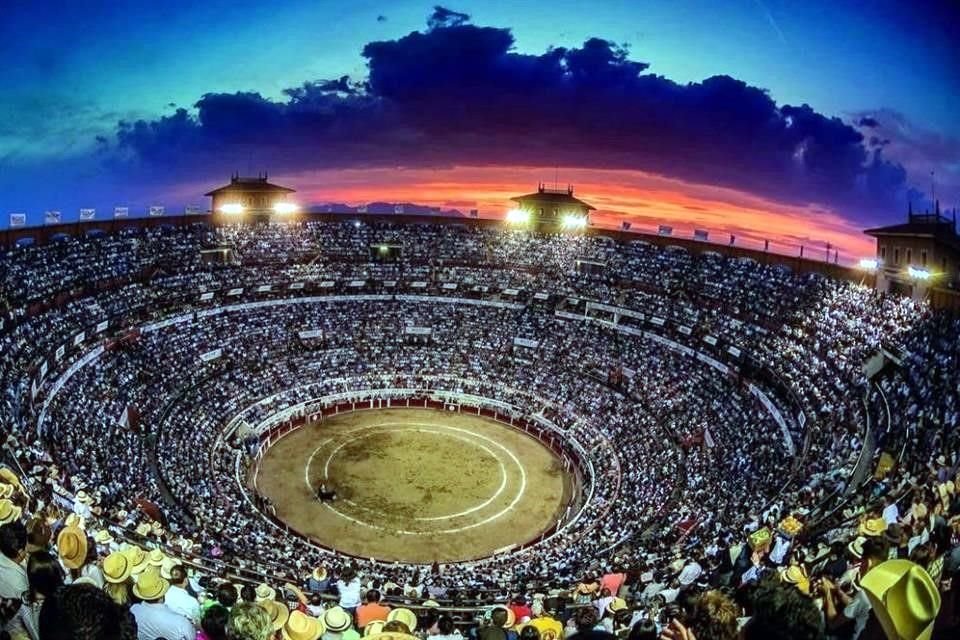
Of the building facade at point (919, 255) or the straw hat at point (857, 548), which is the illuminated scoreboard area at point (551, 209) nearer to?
the building facade at point (919, 255)

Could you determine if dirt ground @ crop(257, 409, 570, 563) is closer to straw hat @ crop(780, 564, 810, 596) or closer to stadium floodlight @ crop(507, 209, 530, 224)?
straw hat @ crop(780, 564, 810, 596)

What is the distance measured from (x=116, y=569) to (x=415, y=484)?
3515 centimetres

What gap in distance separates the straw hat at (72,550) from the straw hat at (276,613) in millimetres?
3309

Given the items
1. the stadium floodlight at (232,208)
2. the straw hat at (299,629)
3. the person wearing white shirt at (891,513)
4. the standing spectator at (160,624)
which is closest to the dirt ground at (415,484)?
the person wearing white shirt at (891,513)

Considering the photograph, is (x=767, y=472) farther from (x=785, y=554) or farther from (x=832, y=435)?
(x=785, y=554)

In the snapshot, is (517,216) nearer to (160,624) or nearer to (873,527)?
(873,527)

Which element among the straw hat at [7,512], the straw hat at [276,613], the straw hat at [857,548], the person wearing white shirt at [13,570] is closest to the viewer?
the person wearing white shirt at [13,570]

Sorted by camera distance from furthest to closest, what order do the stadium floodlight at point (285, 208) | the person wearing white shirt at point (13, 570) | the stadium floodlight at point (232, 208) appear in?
the stadium floodlight at point (285, 208), the stadium floodlight at point (232, 208), the person wearing white shirt at point (13, 570)

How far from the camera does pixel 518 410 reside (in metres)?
53.3

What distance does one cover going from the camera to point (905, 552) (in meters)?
12.9

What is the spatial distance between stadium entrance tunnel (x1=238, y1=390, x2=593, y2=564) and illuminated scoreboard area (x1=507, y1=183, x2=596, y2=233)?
30044mm

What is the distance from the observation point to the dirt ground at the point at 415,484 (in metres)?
38.6

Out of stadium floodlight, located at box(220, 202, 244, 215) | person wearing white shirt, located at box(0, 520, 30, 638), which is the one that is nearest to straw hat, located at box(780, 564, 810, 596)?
person wearing white shirt, located at box(0, 520, 30, 638)

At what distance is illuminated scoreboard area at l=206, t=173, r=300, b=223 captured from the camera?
70125 millimetres
